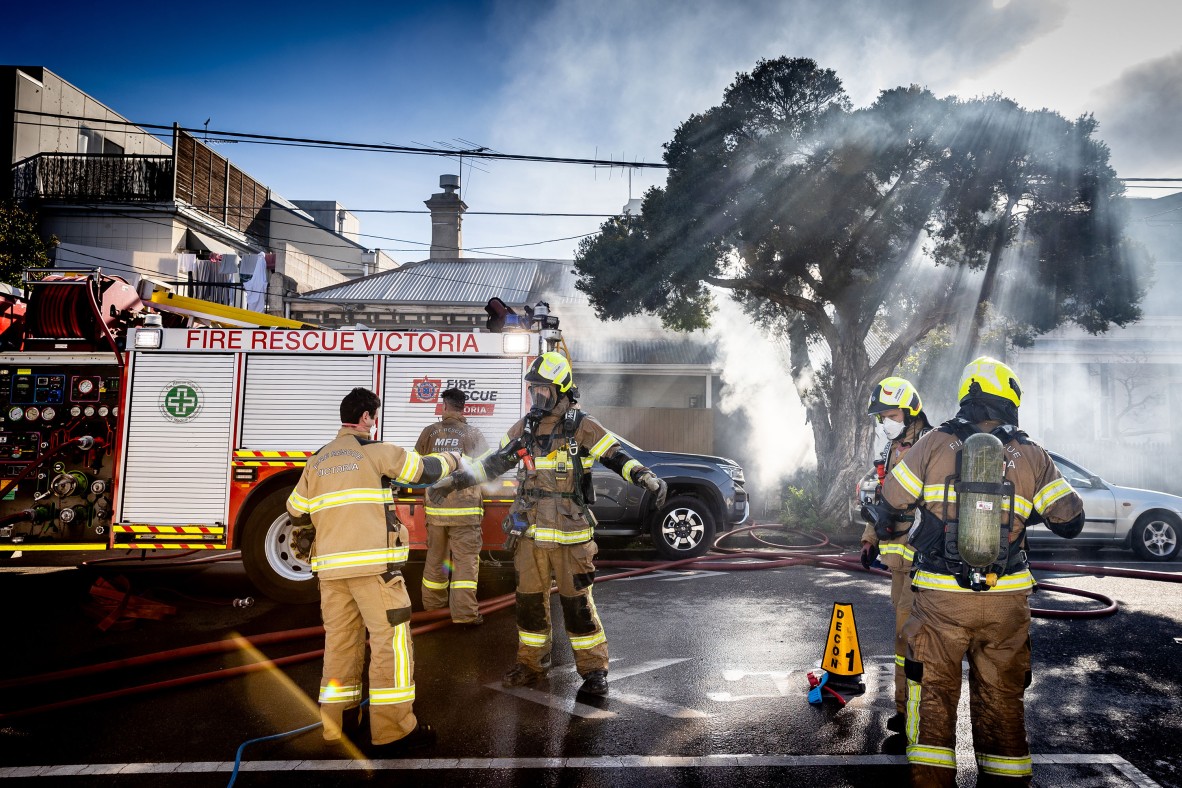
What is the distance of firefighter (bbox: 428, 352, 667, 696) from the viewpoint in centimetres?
431

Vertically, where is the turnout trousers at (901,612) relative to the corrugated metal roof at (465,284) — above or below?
below

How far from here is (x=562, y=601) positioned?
4277 millimetres

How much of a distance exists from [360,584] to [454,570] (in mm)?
2296

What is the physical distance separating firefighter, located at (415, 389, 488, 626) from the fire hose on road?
20cm

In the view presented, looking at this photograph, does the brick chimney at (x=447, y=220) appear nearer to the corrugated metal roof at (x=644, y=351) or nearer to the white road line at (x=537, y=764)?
the corrugated metal roof at (x=644, y=351)

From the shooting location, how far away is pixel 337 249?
29.5 metres

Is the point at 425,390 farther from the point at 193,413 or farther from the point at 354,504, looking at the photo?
the point at 354,504

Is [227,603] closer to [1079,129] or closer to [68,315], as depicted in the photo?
[68,315]

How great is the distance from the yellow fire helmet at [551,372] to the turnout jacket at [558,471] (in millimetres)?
147

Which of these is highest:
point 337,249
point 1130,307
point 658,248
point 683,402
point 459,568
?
point 337,249

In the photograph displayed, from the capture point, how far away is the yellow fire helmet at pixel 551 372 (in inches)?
178

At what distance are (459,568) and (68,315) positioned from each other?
454 cm

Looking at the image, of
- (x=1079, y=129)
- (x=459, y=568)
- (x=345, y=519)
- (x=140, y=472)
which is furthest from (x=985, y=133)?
(x=140, y=472)

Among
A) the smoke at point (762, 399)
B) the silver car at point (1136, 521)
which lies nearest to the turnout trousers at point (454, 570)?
the silver car at point (1136, 521)
